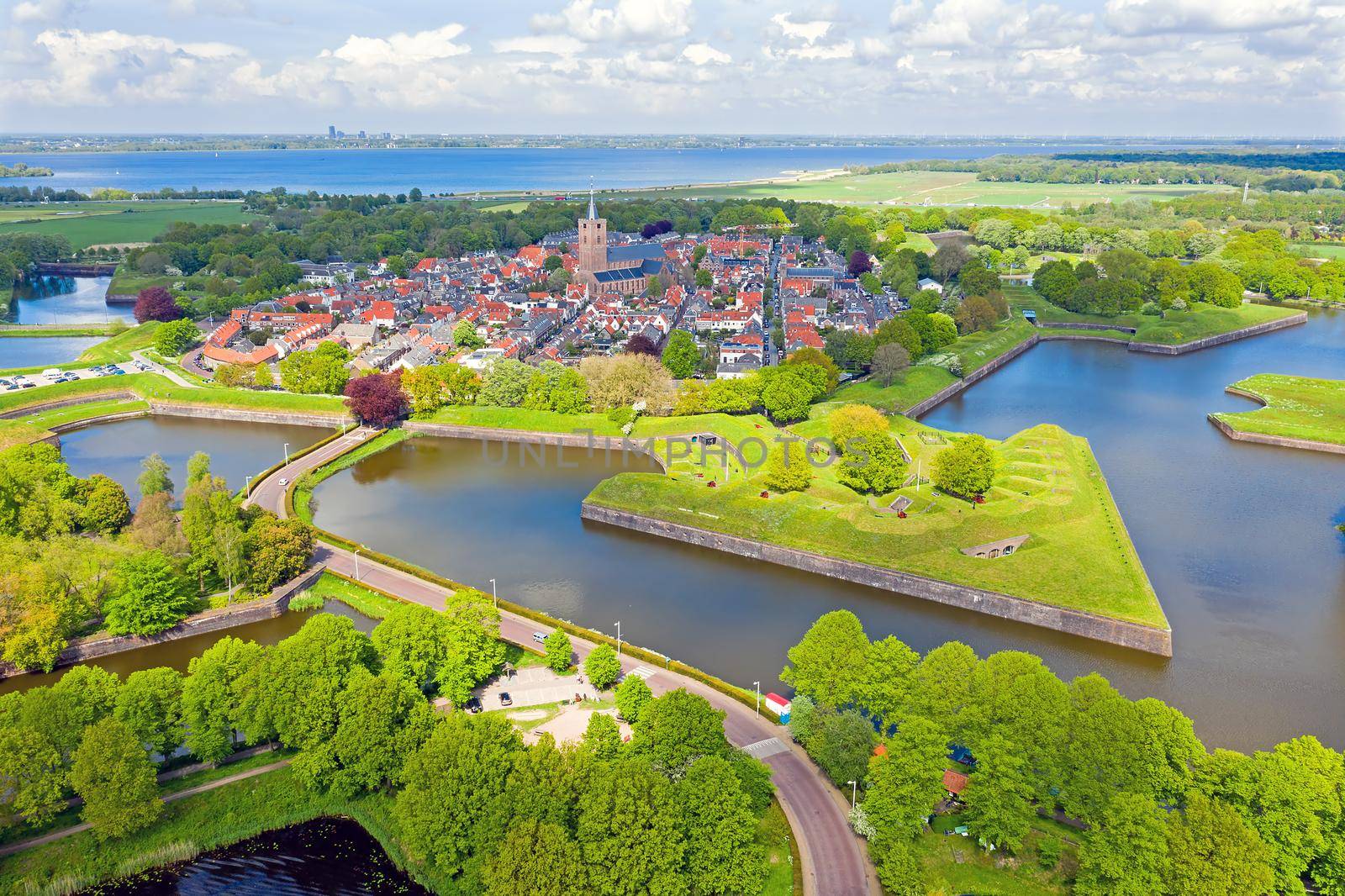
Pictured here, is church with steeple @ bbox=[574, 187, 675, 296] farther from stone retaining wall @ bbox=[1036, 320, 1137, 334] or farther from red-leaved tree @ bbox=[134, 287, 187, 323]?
stone retaining wall @ bbox=[1036, 320, 1137, 334]

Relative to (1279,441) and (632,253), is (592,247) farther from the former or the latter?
(1279,441)

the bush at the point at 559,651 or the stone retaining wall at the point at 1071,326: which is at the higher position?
the stone retaining wall at the point at 1071,326

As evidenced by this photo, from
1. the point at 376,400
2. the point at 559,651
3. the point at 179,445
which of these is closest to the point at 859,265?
the point at 376,400

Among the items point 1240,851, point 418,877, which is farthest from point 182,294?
point 1240,851

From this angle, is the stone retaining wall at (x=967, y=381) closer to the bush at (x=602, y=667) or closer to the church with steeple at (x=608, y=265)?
the bush at (x=602, y=667)

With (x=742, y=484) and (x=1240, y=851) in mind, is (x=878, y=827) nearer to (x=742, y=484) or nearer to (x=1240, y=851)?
(x=1240, y=851)

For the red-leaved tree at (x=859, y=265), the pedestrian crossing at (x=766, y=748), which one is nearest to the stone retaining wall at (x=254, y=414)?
the pedestrian crossing at (x=766, y=748)
